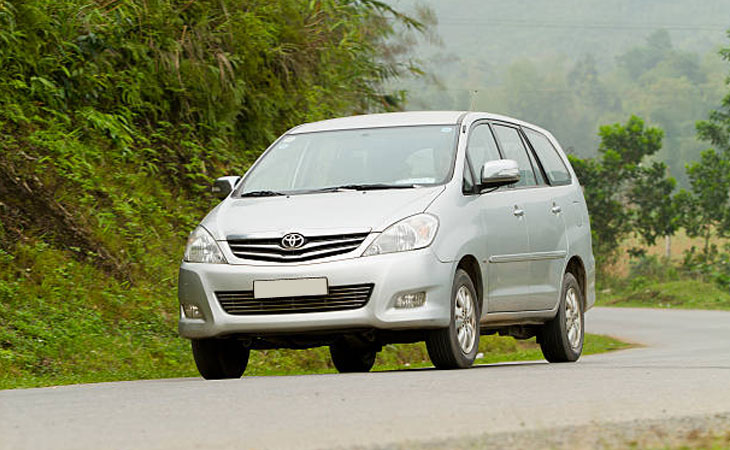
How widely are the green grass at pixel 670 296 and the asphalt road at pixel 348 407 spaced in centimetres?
2726

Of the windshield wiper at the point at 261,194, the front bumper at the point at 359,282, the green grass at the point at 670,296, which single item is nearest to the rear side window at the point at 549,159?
the windshield wiper at the point at 261,194

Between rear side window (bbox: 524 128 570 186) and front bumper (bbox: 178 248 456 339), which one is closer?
front bumper (bbox: 178 248 456 339)

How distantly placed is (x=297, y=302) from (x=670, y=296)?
3149 cm

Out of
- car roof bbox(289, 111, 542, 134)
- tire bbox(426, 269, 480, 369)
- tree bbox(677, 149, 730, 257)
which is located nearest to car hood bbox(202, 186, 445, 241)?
tire bbox(426, 269, 480, 369)

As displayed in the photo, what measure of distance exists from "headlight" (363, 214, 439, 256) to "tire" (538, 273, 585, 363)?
8.38ft

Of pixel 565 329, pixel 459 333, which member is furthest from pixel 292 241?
pixel 565 329

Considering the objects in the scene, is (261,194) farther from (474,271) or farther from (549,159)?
(549,159)

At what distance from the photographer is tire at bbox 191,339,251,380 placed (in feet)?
34.1

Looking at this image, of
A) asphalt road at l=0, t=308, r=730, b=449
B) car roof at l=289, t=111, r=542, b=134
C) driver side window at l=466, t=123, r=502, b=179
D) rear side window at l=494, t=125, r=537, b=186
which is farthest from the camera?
rear side window at l=494, t=125, r=537, b=186

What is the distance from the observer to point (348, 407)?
23.7 ft

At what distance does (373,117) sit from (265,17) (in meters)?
8.44

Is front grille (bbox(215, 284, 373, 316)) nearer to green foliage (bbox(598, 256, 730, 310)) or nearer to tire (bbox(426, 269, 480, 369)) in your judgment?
tire (bbox(426, 269, 480, 369))

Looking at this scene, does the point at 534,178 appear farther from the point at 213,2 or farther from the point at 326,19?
the point at 326,19

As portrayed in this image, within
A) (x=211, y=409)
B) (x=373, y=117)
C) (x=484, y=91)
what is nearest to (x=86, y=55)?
(x=373, y=117)
